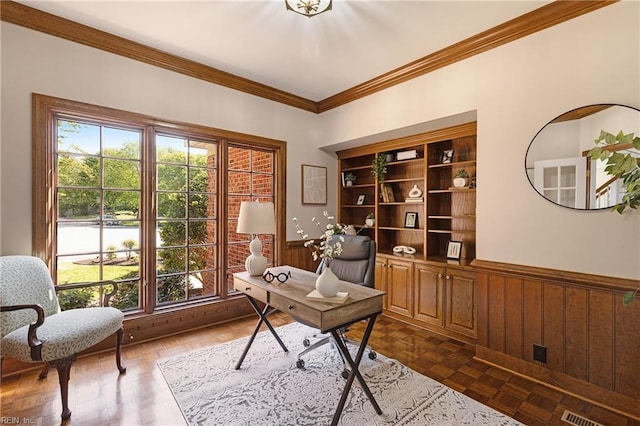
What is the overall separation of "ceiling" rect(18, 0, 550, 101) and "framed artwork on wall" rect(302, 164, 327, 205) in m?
1.41

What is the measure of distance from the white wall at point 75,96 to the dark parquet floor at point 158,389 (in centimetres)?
110

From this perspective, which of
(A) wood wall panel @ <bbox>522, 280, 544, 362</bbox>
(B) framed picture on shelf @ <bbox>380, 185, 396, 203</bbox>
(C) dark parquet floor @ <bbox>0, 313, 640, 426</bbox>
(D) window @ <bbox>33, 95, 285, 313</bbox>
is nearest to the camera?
(C) dark parquet floor @ <bbox>0, 313, 640, 426</bbox>

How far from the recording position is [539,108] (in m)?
2.36

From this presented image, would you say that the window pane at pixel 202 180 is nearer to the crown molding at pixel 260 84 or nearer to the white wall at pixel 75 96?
the white wall at pixel 75 96

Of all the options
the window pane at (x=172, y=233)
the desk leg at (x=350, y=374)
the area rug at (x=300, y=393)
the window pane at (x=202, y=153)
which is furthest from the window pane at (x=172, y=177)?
the desk leg at (x=350, y=374)

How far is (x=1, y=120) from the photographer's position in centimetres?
231

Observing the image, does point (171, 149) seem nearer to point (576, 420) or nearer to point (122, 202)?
point (122, 202)

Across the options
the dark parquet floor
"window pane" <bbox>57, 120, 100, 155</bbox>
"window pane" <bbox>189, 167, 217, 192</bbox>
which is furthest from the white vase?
"window pane" <bbox>57, 120, 100, 155</bbox>

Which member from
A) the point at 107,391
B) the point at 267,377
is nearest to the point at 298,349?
the point at 267,377

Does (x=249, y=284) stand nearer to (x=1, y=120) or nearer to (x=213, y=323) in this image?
(x=213, y=323)

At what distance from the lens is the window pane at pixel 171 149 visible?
126 inches

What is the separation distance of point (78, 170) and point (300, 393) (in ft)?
8.95

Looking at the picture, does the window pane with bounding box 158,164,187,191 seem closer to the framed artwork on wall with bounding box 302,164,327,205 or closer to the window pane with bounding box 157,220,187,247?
the window pane with bounding box 157,220,187,247

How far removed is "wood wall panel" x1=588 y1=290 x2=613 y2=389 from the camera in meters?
2.06
